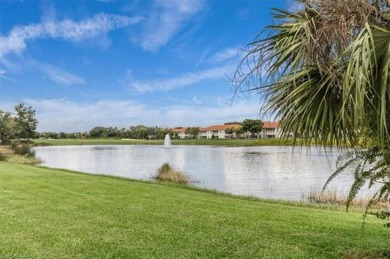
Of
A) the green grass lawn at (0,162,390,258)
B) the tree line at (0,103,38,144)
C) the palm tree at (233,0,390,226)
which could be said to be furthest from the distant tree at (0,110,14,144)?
the palm tree at (233,0,390,226)

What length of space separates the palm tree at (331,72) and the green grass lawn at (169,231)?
162 cm

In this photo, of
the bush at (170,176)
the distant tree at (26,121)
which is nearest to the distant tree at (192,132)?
the distant tree at (26,121)

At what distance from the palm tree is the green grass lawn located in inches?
63.9

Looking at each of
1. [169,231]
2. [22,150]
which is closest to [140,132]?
A: [22,150]

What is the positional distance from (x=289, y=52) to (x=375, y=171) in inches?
76.3

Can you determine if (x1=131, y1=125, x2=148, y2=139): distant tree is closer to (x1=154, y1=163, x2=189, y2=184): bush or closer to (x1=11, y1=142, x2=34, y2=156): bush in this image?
(x1=11, y1=142, x2=34, y2=156): bush

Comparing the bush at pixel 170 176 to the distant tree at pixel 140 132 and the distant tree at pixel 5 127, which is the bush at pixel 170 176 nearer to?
the distant tree at pixel 5 127

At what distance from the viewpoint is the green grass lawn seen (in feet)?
17.8

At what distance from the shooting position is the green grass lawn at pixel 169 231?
5414mm

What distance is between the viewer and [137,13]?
17953 millimetres

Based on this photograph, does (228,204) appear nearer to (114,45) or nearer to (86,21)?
(86,21)

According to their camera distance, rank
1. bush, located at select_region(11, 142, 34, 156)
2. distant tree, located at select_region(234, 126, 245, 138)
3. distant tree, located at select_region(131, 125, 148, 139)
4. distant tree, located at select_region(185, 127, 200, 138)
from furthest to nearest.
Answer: distant tree, located at select_region(185, 127, 200, 138) < distant tree, located at select_region(131, 125, 148, 139) < distant tree, located at select_region(234, 126, 245, 138) < bush, located at select_region(11, 142, 34, 156)

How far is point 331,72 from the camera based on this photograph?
3.60m

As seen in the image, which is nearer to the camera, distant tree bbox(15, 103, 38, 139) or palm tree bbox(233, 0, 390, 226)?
palm tree bbox(233, 0, 390, 226)
